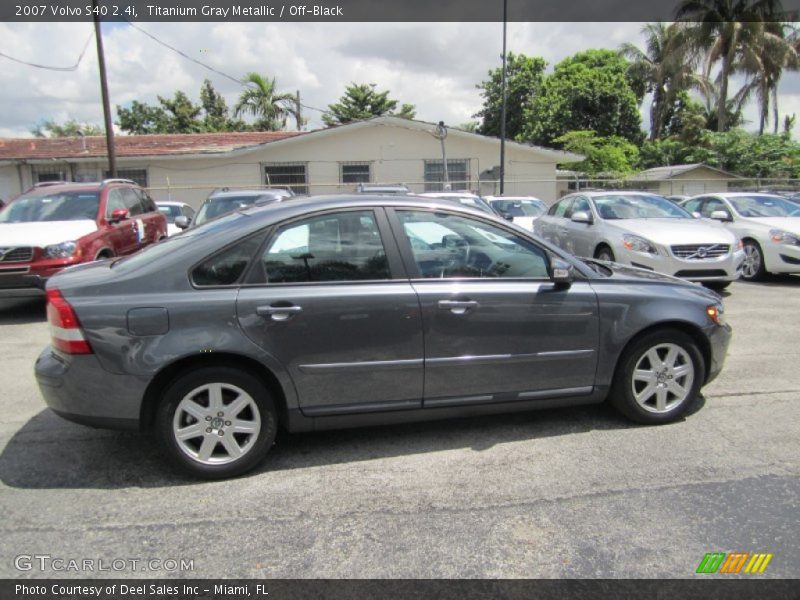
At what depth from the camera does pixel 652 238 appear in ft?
26.3

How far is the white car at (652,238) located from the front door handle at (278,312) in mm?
5487

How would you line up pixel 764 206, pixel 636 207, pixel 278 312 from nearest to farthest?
pixel 278 312 < pixel 636 207 < pixel 764 206

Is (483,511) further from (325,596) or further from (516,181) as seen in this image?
(516,181)

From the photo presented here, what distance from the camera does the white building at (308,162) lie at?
21.8 m

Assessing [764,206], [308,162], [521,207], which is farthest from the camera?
[308,162]

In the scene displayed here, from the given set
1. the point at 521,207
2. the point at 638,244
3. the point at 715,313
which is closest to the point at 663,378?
the point at 715,313

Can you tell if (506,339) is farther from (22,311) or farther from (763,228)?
(763,228)

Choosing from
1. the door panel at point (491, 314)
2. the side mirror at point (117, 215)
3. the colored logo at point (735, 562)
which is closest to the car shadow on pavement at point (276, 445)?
the door panel at point (491, 314)

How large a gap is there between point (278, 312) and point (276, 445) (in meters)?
1.00

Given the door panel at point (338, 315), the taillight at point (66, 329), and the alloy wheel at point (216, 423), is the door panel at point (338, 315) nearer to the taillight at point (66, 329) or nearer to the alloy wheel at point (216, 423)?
the alloy wheel at point (216, 423)

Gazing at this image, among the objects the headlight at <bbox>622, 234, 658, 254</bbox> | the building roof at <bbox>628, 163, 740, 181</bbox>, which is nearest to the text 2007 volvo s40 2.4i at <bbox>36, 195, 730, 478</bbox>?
the headlight at <bbox>622, 234, 658, 254</bbox>

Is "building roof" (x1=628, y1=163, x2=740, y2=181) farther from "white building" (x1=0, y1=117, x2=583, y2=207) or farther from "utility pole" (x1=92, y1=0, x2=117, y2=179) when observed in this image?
"utility pole" (x1=92, y1=0, x2=117, y2=179)

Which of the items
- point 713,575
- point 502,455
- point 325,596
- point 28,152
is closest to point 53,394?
point 325,596

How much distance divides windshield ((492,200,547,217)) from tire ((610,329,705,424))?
10.8 meters
